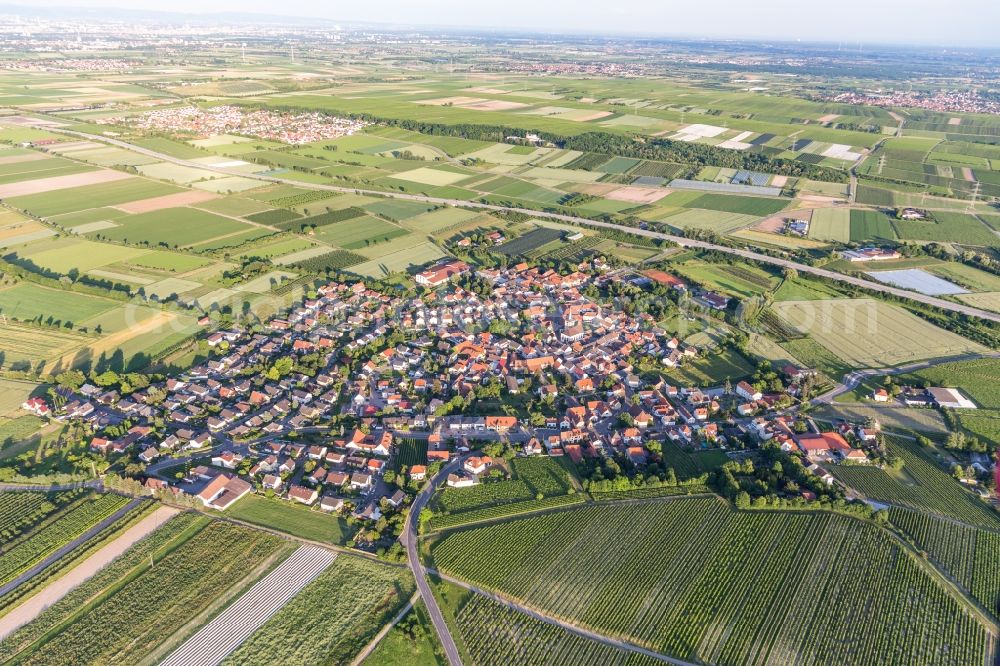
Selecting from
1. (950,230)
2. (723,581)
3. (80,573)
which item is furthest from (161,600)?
(950,230)

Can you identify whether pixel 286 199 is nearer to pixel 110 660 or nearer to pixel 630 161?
pixel 630 161

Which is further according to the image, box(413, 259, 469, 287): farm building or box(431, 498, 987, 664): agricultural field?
box(413, 259, 469, 287): farm building

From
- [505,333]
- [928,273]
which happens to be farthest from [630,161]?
[505,333]

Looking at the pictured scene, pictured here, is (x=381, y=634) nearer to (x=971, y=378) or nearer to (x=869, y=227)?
(x=971, y=378)

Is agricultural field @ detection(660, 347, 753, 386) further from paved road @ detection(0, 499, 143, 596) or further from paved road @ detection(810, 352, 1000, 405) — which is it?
paved road @ detection(0, 499, 143, 596)

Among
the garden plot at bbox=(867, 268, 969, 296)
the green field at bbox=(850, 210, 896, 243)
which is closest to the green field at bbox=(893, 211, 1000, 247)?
the green field at bbox=(850, 210, 896, 243)

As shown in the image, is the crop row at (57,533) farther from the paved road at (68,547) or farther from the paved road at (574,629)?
the paved road at (574,629)
